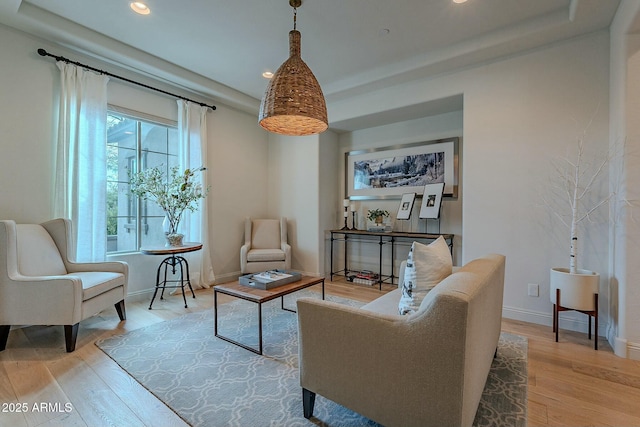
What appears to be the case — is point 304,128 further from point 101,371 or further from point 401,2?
point 101,371

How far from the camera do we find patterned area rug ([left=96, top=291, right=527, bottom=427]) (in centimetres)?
159

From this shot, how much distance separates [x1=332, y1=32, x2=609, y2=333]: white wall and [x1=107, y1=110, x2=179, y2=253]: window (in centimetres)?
375

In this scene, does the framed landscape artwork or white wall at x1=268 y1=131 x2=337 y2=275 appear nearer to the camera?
the framed landscape artwork

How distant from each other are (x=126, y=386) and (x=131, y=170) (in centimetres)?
269

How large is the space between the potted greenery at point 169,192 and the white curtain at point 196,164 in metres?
0.24

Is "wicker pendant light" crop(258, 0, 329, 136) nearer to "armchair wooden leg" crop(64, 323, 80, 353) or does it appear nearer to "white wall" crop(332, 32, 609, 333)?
"white wall" crop(332, 32, 609, 333)

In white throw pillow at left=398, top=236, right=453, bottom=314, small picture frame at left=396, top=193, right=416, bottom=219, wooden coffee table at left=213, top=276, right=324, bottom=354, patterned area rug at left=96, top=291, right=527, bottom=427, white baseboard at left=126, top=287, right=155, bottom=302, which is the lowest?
patterned area rug at left=96, top=291, right=527, bottom=427

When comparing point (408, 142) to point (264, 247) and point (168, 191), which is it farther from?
point (168, 191)

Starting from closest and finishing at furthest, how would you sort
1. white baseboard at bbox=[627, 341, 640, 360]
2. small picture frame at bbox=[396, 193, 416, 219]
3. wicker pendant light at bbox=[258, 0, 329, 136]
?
1. wicker pendant light at bbox=[258, 0, 329, 136]
2. white baseboard at bbox=[627, 341, 640, 360]
3. small picture frame at bbox=[396, 193, 416, 219]

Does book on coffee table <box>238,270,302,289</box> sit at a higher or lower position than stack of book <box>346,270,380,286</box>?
higher

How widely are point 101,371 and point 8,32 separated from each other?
3.16m

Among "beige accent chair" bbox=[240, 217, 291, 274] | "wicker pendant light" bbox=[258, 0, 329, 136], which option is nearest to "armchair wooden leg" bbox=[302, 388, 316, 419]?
"wicker pendant light" bbox=[258, 0, 329, 136]

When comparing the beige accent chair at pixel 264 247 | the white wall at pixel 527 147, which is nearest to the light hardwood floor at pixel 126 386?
the white wall at pixel 527 147

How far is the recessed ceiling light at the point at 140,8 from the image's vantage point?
2.48 metres
